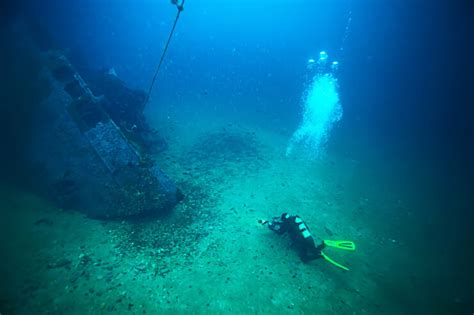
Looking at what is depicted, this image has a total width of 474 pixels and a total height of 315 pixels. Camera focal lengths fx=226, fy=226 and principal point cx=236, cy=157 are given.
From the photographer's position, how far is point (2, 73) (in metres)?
9.20

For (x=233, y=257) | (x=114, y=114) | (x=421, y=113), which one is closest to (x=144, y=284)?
(x=233, y=257)

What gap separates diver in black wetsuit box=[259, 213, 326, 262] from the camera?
6.54 metres

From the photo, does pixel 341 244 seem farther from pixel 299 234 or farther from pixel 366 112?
pixel 366 112

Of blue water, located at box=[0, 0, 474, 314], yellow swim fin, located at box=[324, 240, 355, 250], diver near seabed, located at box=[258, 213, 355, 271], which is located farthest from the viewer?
blue water, located at box=[0, 0, 474, 314]

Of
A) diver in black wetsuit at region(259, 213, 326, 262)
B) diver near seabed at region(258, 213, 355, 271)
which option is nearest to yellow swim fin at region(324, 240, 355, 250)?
diver near seabed at region(258, 213, 355, 271)

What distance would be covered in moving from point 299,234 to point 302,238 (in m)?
0.14

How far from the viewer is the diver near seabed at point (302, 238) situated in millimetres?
6535

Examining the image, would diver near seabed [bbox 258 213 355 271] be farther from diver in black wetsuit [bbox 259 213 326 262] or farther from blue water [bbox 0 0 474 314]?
blue water [bbox 0 0 474 314]

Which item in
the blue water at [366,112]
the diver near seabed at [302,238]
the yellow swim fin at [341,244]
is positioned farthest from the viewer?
the blue water at [366,112]

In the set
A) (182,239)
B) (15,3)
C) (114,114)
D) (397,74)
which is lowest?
(182,239)

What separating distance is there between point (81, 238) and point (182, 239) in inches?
110

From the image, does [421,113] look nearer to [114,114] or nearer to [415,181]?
[415,181]

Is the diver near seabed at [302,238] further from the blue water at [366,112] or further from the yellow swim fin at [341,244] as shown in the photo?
the blue water at [366,112]

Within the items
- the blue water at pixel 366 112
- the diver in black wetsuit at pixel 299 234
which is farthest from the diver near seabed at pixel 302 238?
the blue water at pixel 366 112
